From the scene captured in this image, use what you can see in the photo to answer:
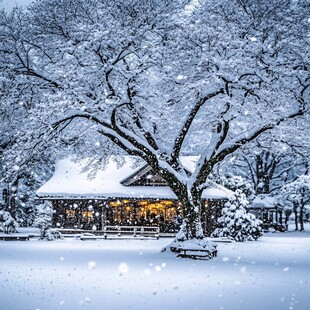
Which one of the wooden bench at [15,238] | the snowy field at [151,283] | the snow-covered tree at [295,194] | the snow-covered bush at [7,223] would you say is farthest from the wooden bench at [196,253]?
the snow-covered tree at [295,194]

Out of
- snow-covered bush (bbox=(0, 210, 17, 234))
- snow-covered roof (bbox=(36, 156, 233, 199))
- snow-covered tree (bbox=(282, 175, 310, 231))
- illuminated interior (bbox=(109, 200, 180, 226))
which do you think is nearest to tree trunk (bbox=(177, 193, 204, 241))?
snow-covered roof (bbox=(36, 156, 233, 199))

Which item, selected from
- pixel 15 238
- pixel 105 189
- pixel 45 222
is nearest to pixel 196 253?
pixel 45 222

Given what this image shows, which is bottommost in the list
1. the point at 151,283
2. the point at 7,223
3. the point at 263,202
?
the point at 151,283

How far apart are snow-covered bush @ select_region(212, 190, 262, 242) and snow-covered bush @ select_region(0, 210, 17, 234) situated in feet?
55.1

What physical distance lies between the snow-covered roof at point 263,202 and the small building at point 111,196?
1043 cm

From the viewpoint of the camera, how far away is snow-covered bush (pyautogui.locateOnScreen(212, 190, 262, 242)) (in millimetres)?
30797

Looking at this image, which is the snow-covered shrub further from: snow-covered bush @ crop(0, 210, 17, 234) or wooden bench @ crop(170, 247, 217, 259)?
wooden bench @ crop(170, 247, 217, 259)

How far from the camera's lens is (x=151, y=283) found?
11359 mm

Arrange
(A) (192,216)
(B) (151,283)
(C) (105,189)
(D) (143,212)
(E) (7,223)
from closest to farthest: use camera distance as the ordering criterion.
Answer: (B) (151,283) < (A) (192,216) < (C) (105,189) < (E) (7,223) < (D) (143,212)

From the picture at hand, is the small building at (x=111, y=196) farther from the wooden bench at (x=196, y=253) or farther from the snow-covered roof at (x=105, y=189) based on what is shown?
the wooden bench at (x=196, y=253)

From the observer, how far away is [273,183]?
183ft

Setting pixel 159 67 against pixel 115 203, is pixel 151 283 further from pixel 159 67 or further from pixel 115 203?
pixel 115 203

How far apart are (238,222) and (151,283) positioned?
2041 cm

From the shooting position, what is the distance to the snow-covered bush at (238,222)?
3080cm
